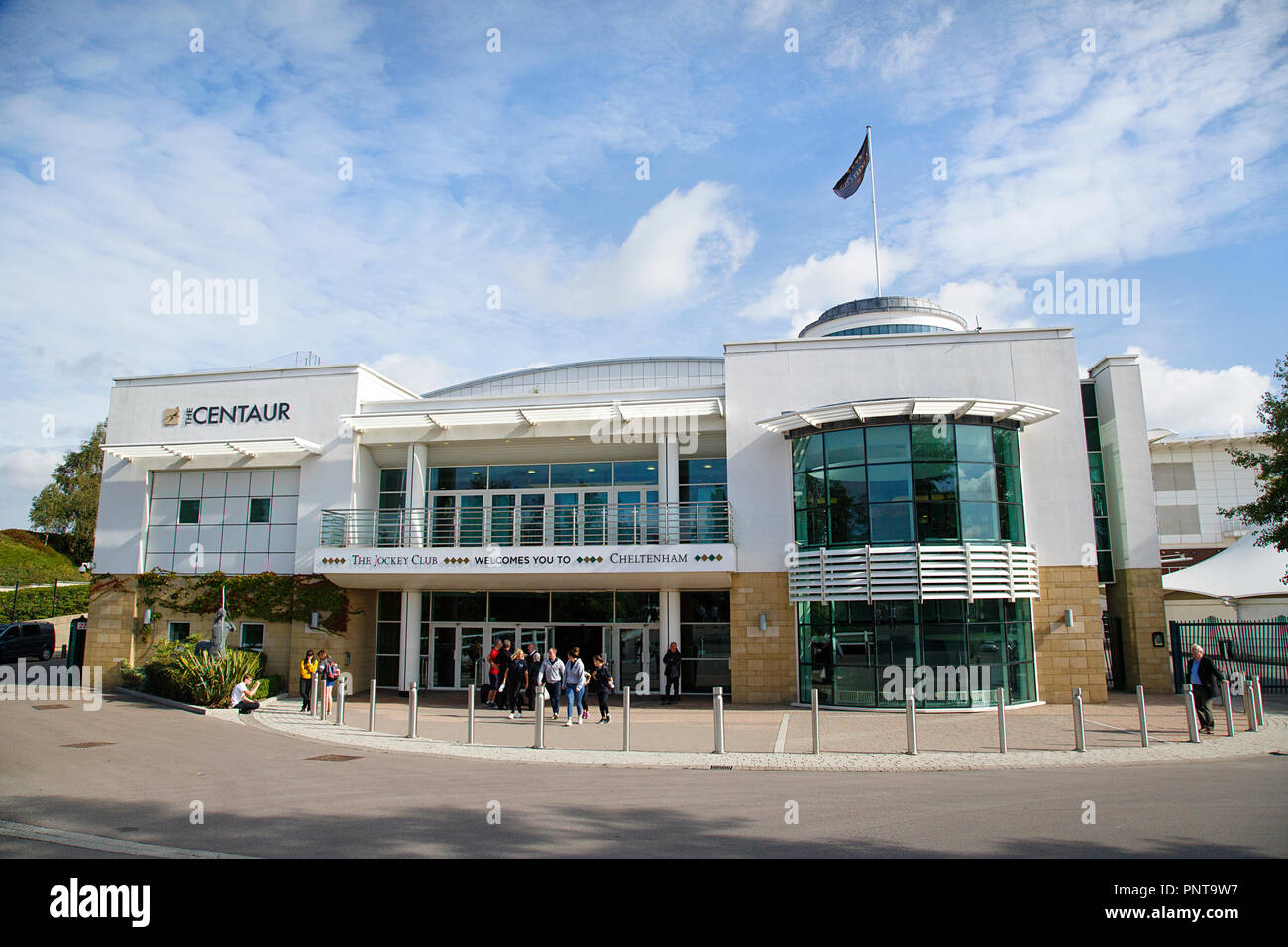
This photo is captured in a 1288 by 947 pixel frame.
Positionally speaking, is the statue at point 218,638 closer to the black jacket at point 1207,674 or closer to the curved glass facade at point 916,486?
the curved glass facade at point 916,486

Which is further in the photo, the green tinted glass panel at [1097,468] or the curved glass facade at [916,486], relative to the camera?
the green tinted glass panel at [1097,468]

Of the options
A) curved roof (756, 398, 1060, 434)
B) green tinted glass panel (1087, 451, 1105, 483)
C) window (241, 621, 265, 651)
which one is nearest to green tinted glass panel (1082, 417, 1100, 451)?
green tinted glass panel (1087, 451, 1105, 483)

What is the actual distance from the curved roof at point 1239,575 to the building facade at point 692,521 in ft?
23.5

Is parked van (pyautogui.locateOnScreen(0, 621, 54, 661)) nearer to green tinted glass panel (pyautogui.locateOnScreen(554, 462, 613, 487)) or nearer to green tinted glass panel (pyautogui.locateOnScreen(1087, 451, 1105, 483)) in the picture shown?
green tinted glass panel (pyautogui.locateOnScreen(554, 462, 613, 487))

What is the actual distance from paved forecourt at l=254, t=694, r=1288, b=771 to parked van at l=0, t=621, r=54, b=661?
17.3 metres

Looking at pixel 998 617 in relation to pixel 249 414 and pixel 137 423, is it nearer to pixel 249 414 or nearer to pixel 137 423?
pixel 249 414

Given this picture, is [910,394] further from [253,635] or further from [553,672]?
[253,635]

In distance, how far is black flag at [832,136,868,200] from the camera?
24372 mm

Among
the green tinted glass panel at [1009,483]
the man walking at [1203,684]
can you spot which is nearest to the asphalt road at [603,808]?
the man walking at [1203,684]

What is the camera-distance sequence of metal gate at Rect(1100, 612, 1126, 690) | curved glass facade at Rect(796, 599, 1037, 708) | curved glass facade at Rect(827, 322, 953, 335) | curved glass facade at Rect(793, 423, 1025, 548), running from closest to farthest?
curved glass facade at Rect(796, 599, 1037, 708) < curved glass facade at Rect(793, 423, 1025, 548) < metal gate at Rect(1100, 612, 1126, 690) < curved glass facade at Rect(827, 322, 953, 335)

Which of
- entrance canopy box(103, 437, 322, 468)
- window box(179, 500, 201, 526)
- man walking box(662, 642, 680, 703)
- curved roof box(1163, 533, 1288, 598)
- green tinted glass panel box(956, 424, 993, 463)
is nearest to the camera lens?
green tinted glass panel box(956, 424, 993, 463)

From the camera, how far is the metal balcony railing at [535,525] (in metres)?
20.7

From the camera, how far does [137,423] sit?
79.6 ft
